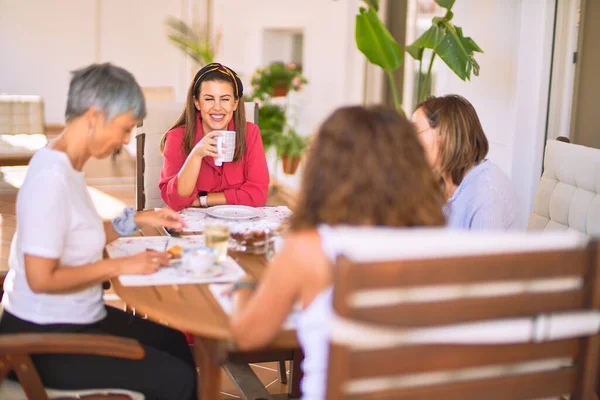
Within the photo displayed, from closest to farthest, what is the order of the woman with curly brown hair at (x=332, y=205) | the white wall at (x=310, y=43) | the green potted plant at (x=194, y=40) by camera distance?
the woman with curly brown hair at (x=332, y=205)
the white wall at (x=310, y=43)
the green potted plant at (x=194, y=40)

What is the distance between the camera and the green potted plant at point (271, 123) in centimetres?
630

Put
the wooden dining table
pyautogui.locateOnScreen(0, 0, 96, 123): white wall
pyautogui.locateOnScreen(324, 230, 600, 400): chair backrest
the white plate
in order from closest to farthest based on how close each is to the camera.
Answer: pyautogui.locateOnScreen(324, 230, 600, 400): chair backrest
the wooden dining table
the white plate
pyautogui.locateOnScreen(0, 0, 96, 123): white wall

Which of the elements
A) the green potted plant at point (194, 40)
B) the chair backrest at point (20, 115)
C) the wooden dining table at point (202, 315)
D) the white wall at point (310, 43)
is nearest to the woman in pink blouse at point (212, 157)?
the wooden dining table at point (202, 315)

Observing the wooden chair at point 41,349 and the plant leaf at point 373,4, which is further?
the plant leaf at point 373,4

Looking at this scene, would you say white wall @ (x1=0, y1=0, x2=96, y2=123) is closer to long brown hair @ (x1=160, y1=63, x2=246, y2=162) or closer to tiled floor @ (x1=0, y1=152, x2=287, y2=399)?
tiled floor @ (x1=0, y1=152, x2=287, y2=399)

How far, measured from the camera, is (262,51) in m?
6.98

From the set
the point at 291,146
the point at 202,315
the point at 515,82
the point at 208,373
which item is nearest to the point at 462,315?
the point at 202,315

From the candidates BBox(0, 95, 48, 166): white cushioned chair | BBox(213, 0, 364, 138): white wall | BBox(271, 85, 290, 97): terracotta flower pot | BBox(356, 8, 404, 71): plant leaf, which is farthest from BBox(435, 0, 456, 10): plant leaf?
BBox(0, 95, 48, 166): white cushioned chair

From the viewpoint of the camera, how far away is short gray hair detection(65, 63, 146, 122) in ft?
5.92

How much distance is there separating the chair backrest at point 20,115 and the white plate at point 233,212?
414 centimetres

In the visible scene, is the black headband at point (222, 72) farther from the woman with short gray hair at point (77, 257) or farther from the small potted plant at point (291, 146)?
the small potted plant at point (291, 146)

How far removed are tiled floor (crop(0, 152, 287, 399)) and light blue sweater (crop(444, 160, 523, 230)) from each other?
3.45 feet

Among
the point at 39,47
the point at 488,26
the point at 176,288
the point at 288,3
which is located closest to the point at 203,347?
the point at 176,288

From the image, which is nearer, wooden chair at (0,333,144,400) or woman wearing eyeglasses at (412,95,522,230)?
wooden chair at (0,333,144,400)
